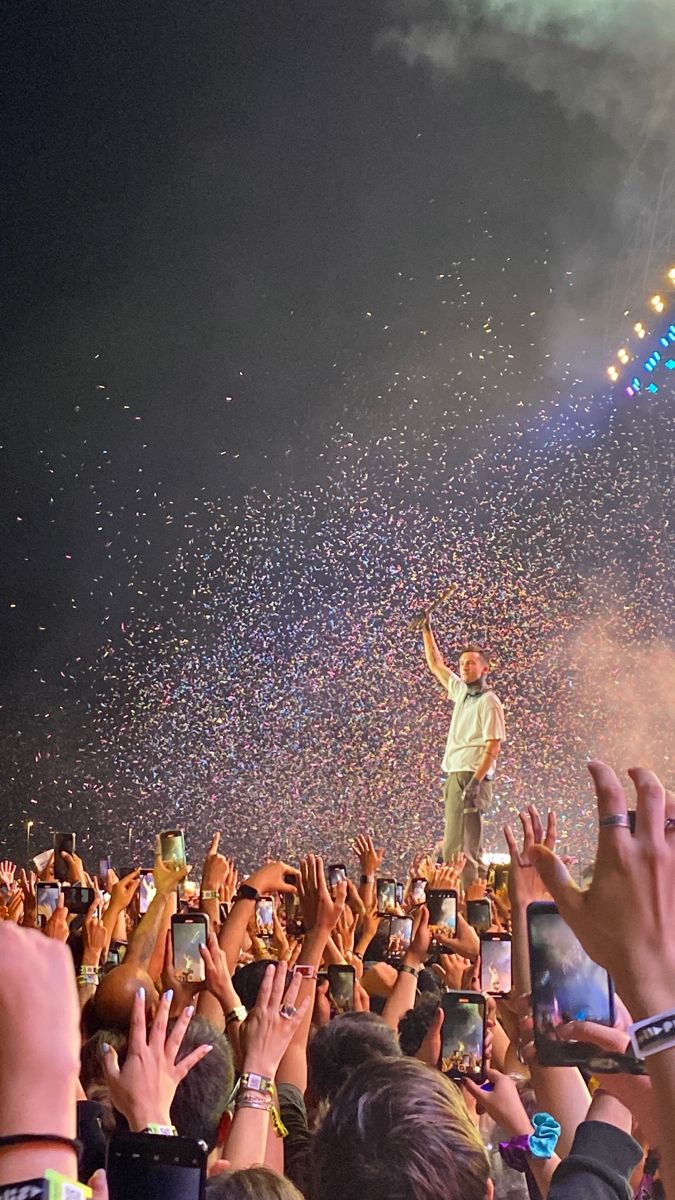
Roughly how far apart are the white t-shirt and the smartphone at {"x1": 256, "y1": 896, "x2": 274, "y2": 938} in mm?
3849

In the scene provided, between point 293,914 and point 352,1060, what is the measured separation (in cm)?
258

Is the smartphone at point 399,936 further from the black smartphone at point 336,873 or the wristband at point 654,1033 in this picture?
the wristband at point 654,1033

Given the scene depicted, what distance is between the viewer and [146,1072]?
1663mm

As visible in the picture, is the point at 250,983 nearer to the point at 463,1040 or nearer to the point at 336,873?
the point at 463,1040

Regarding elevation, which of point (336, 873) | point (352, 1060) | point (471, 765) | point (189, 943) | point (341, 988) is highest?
point (471, 765)

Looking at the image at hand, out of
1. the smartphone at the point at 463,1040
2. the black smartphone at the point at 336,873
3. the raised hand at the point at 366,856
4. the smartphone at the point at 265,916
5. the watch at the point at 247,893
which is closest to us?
the smartphone at the point at 463,1040

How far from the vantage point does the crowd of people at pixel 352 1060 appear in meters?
1.01

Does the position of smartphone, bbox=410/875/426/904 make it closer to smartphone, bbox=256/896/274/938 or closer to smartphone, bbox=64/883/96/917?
smartphone, bbox=256/896/274/938

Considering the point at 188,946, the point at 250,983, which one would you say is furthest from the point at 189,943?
the point at 250,983

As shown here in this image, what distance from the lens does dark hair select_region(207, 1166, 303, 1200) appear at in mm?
1464

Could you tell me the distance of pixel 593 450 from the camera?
1312cm

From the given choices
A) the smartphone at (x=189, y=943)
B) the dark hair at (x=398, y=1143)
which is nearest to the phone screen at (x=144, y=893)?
the smartphone at (x=189, y=943)

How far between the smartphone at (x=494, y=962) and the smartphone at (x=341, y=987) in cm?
34

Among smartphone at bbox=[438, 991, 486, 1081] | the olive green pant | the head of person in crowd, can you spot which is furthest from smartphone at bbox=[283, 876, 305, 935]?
the olive green pant
